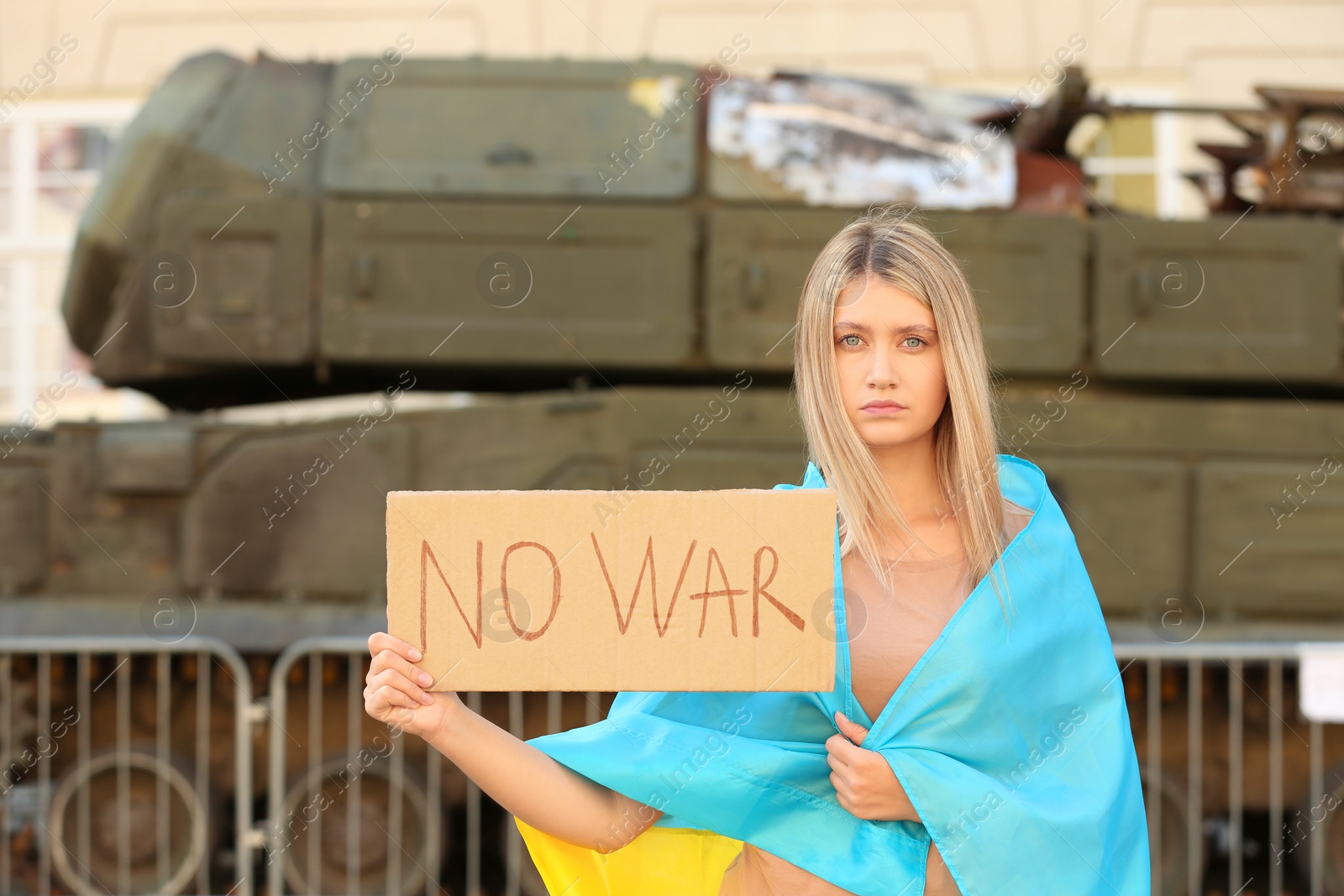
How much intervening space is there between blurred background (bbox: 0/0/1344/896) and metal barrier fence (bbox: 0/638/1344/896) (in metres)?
0.02

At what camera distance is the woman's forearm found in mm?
1616

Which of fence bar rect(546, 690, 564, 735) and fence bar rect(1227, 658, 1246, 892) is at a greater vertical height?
fence bar rect(546, 690, 564, 735)

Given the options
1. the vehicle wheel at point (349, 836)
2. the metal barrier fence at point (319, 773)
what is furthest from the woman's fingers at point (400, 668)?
the vehicle wheel at point (349, 836)

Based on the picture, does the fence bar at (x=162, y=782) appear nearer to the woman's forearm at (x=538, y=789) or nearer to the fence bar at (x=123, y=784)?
the fence bar at (x=123, y=784)

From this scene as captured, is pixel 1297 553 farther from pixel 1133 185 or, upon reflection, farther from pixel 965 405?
pixel 1133 185

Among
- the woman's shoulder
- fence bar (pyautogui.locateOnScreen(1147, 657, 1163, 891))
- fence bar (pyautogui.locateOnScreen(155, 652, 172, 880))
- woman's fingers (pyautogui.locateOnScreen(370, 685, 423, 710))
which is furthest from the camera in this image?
fence bar (pyautogui.locateOnScreen(155, 652, 172, 880))

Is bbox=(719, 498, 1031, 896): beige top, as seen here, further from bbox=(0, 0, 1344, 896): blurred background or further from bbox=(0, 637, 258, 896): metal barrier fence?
bbox=(0, 637, 258, 896): metal barrier fence

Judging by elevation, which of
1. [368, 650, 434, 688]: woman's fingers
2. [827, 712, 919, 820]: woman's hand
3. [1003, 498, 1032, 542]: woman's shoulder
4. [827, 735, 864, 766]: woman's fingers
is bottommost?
[827, 712, 919, 820]: woman's hand

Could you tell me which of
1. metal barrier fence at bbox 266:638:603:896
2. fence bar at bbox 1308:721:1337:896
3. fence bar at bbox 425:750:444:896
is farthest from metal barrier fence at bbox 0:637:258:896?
fence bar at bbox 1308:721:1337:896

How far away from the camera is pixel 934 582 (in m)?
1.72

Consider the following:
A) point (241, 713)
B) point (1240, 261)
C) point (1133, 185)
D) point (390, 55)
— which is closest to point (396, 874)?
point (241, 713)

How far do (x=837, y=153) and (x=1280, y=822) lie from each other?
129 inches

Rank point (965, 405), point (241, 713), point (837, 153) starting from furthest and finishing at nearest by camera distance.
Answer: point (837, 153) < point (241, 713) < point (965, 405)

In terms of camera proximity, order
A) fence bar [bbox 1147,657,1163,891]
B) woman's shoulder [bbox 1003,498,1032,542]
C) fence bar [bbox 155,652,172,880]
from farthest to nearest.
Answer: fence bar [bbox 155,652,172,880]
fence bar [bbox 1147,657,1163,891]
woman's shoulder [bbox 1003,498,1032,542]
